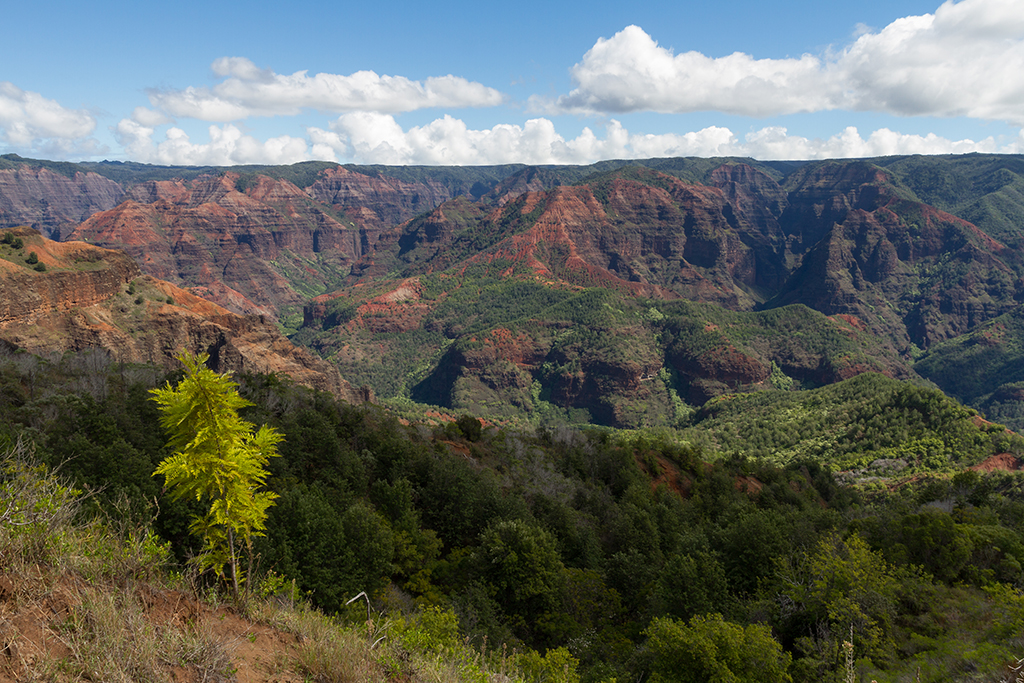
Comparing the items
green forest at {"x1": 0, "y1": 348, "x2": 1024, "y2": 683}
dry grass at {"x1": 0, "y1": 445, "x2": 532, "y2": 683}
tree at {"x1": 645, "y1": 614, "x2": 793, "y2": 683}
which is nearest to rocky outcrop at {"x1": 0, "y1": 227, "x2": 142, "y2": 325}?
green forest at {"x1": 0, "y1": 348, "x2": 1024, "y2": 683}

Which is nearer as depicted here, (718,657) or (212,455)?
(212,455)

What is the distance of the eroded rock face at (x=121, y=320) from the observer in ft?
235

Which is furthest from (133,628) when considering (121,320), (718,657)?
(121,320)

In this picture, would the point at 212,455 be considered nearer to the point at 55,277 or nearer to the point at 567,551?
the point at 567,551

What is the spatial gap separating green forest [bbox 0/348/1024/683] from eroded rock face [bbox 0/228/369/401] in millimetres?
19286

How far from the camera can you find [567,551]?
130 feet

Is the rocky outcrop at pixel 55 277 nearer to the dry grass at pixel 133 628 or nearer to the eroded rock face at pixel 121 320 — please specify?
the eroded rock face at pixel 121 320

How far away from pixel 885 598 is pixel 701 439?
100 metres

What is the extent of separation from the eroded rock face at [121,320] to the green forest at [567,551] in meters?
19.3

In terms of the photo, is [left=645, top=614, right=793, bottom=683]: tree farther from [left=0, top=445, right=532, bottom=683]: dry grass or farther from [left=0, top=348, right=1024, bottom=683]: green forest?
[left=0, top=445, right=532, bottom=683]: dry grass

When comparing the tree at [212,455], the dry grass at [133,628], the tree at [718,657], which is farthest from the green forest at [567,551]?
the dry grass at [133,628]

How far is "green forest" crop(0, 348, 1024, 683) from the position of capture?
20.7 m

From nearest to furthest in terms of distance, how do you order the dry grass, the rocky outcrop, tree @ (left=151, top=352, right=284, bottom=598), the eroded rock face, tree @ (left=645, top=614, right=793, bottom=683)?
the dry grass, tree @ (left=151, top=352, right=284, bottom=598), tree @ (left=645, top=614, right=793, bottom=683), the rocky outcrop, the eroded rock face

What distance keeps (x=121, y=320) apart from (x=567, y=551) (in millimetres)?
82721
